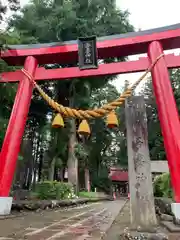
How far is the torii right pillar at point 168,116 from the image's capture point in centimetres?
635

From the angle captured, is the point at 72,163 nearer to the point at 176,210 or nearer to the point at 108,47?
the point at 108,47

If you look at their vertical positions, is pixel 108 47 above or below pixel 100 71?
above

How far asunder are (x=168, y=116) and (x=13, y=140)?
4691 millimetres

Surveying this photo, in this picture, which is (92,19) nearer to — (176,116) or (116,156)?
(176,116)

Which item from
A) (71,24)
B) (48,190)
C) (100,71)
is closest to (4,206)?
(100,71)

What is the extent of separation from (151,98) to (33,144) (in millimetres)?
15239

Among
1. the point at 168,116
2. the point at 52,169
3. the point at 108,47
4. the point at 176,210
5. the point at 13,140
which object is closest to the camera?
the point at 176,210

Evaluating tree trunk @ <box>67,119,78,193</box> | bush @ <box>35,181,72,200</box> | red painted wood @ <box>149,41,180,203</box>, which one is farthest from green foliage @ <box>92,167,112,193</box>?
red painted wood @ <box>149,41,180,203</box>

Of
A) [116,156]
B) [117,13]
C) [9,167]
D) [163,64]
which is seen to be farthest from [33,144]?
[116,156]

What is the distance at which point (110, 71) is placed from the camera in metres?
8.72

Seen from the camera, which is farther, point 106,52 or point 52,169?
point 52,169

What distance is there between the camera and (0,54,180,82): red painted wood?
8.36 meters

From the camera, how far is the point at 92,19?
18.8 meters

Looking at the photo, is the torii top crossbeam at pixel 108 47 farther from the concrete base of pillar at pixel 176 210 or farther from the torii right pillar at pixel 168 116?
the concrete base of pillar at pixel 176 210
